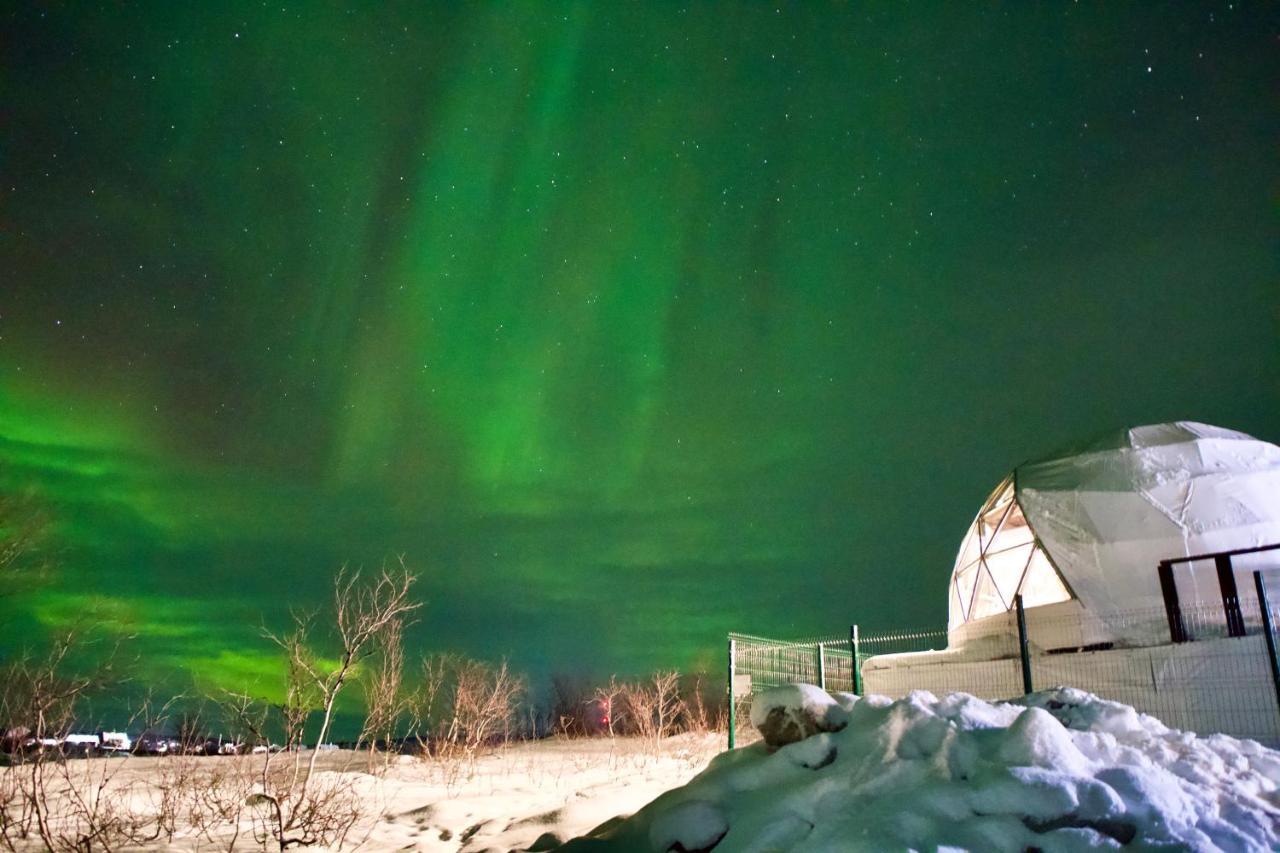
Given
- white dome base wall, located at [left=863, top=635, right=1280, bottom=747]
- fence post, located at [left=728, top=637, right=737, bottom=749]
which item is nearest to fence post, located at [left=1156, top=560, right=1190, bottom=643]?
white dome base wall, located at [left=863, top=635, right=1280, bottom=747]

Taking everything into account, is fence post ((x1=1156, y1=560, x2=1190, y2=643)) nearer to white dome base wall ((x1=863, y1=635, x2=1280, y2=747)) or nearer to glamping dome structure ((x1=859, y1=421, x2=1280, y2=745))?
glamping dome structure ((x1=859, y1=421, x2=1280, y2=745))

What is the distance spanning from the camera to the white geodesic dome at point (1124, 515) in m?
13.5

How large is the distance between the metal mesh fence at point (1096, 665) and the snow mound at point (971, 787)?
506cm

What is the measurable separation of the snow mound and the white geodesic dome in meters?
8.69

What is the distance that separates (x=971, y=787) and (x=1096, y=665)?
28.3 feet

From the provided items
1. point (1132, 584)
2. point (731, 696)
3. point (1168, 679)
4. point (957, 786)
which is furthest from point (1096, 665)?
point (957, 786)

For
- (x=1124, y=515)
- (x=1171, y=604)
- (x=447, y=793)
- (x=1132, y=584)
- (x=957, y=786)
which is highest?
(x=1124, y=515)

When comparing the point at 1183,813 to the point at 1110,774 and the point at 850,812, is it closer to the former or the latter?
the point at 1110,774

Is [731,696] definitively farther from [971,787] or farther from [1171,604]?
[971,787]

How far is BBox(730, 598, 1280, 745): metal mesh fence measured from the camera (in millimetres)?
9695

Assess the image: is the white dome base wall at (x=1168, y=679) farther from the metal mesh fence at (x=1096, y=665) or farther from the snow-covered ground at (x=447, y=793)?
the snow-covered ground at (x=447, y=793)

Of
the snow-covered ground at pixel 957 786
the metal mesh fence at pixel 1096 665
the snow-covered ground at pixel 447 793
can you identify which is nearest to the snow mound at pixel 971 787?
the snow-covered ground at pixel 957 786

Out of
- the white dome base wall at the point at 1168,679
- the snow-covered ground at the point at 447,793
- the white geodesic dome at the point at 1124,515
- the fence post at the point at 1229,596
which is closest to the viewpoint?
the snow-covered ground at the point at 447,793

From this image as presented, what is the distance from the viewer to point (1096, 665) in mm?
11633
